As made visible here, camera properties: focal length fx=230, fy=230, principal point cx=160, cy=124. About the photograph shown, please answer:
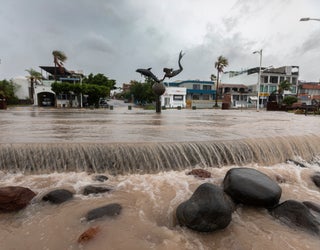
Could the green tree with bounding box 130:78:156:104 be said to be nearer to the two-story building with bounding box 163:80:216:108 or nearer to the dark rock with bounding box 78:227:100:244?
the two-story building with bounding box 163:80:216:108

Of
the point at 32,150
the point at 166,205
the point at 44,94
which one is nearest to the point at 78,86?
the point at 44,94

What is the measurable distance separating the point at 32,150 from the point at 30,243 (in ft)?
9.94

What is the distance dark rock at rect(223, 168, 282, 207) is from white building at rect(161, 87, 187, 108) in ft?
162

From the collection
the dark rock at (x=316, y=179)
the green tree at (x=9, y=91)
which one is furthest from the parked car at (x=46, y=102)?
the dark rock at (x=316, y=179)

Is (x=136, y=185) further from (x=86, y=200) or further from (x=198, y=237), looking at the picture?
(x=198, y=237)

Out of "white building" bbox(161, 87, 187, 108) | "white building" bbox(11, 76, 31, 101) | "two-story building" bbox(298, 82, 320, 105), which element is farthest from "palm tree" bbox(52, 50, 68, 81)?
"two-story building" bbox(298, 82, 320, 105)

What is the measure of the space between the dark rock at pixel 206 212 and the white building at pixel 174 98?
50.3m

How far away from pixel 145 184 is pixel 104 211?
4.66 feet

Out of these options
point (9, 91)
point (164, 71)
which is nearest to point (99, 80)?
point (9, 91)

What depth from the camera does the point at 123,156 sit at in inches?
232

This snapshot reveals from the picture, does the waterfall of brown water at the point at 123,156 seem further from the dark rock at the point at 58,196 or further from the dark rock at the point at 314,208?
the dark rock at the point at 314,208

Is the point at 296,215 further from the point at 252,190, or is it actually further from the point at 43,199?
the point at 43,199

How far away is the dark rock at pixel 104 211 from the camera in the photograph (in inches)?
153

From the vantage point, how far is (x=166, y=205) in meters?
4.35
